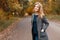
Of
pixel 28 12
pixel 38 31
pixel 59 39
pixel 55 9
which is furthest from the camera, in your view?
pixel 28 12

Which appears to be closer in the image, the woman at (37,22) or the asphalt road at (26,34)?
the woman at (37,22)

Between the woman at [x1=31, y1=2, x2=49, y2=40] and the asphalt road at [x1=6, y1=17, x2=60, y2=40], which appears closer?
the woman at [x1=31, y1=2, x2=49, y2=40]

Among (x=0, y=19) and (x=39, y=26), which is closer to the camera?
(x=39, y=26)

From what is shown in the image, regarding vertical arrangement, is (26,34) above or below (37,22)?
below

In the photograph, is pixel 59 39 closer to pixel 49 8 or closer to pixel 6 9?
pixel 6 9

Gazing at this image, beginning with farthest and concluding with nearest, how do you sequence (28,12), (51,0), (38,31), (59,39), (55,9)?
1. (28,12)
2. (51,0)
3. (55,9)
4. (59,39)
5. (38,31)

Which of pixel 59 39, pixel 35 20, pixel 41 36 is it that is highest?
pixel 35 20

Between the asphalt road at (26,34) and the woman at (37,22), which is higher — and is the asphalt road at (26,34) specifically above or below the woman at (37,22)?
below

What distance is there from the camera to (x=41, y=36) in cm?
684

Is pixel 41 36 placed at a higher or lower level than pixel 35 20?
lower

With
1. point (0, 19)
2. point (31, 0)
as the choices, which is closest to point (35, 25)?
point (0, 19)

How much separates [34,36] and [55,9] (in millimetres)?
45422

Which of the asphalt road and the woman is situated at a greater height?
the woman

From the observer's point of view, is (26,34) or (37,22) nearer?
(37,22)
